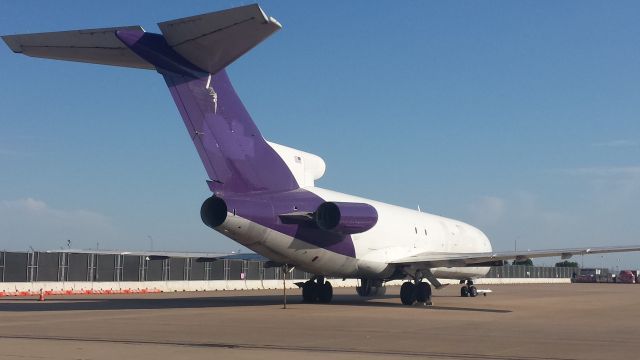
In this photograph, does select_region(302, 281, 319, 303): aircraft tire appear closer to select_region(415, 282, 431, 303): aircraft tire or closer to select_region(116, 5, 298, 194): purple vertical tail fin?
select_region(415, 282, 431, 303): aircraft tire

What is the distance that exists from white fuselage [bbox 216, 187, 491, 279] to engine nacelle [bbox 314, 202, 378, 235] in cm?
80

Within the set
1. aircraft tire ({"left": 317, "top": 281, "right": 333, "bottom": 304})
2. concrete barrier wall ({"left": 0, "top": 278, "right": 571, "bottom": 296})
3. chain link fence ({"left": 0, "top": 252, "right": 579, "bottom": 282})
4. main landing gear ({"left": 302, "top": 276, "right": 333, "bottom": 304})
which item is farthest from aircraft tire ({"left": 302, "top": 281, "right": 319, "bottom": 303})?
concrete barrier wall ({"left": 0, "top": 278, "right": 571, "bottom": 296})

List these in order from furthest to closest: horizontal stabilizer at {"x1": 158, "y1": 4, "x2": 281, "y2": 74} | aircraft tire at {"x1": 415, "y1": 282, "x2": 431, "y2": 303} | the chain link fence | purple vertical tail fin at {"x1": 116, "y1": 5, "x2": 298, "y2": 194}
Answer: the chain link fence < aircraft tire at {"x1": 415, "y1": 282, "x2": 431, "y2": 303} < purple vertical tail fin at {"x1": 116, "y1": 5, "x2": 298, "y2": 194} < horizontal stabilizer at {"x1": 158, "y1": 4, "x2": 281, "y2": 74}

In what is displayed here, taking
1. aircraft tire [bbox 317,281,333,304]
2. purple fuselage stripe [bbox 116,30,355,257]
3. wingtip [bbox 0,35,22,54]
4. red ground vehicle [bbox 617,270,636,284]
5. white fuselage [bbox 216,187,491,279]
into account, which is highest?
wingtip [bbox 0,35,22,54]

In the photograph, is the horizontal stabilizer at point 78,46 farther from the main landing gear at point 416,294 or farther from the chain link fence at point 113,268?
the chain link fence at point 113,268

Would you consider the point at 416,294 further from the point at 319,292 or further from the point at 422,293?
the point at 319,292

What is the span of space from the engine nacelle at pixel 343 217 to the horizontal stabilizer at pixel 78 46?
7.03 meters

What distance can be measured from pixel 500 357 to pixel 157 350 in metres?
5.57

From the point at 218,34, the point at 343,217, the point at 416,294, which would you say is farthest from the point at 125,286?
the point at 218,34

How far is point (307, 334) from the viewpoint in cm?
1469

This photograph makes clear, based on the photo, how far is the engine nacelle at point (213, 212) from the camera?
19.2m

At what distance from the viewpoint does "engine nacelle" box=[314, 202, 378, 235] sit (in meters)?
22.2

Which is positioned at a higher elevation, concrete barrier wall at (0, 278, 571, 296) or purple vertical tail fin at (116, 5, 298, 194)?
purple vertical tail fin at (116, 5, 298, 194)

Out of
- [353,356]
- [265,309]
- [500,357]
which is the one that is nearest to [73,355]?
[353,356]
